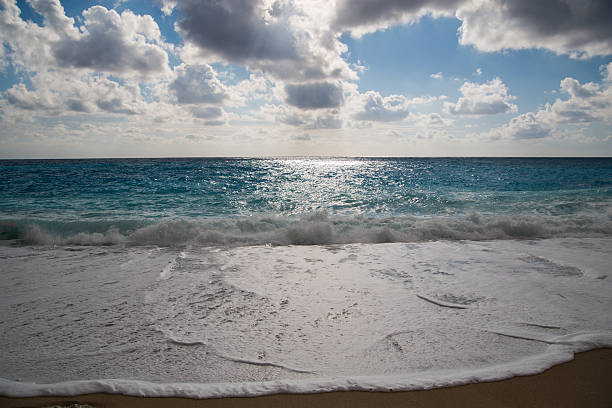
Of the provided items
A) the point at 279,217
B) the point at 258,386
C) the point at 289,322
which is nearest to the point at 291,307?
the point at 289,322

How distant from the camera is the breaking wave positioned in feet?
27.5

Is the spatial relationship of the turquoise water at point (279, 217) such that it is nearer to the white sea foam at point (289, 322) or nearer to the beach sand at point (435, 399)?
the white sea foam at point (289, 322)

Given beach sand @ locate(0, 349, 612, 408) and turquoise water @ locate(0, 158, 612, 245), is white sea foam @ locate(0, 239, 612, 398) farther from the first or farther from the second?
turquoise water @ locate(0, 158, 612, 245)

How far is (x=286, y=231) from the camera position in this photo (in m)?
8.67

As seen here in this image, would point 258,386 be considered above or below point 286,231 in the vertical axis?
below

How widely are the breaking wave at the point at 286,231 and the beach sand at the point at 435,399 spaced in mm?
5666

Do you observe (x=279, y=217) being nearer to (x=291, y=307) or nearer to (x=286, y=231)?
(x=286, y=231)

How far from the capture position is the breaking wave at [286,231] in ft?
27.5

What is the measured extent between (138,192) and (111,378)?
58.5ft

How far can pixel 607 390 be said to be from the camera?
2533 millimetres

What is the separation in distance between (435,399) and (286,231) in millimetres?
6454

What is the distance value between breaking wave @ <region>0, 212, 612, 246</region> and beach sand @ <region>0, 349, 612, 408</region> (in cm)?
567

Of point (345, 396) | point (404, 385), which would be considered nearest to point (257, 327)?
point (345, 396)

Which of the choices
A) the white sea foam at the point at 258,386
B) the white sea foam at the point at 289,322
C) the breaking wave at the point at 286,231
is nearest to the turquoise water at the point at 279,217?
the breaking wave at the point at 286,231
